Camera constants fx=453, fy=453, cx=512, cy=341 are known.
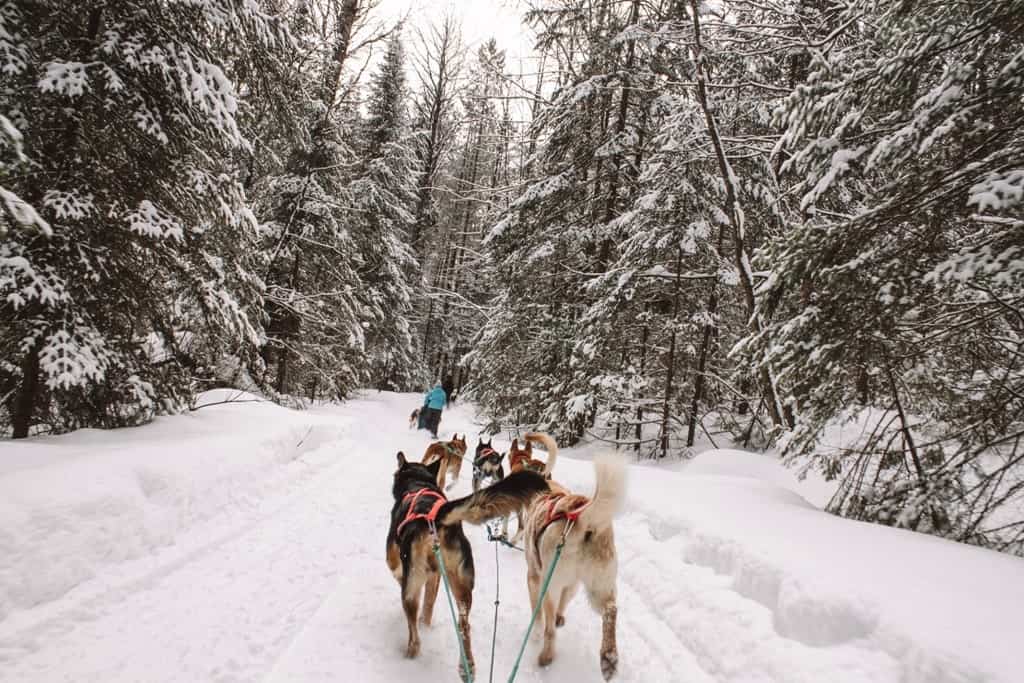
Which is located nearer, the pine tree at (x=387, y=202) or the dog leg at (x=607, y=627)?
the dog leg at (x=607, y=627)

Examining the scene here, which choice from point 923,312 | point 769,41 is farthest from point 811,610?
point 769,41

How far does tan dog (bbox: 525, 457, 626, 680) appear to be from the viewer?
9.39ft

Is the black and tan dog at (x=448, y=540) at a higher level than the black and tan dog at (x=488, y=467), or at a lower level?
higher

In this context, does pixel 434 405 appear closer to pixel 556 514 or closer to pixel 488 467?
pixel 488 467

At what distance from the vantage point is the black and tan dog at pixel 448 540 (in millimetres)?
2963

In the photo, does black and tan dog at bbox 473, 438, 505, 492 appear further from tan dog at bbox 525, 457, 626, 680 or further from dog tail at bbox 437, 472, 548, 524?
dog tail at bbox 437, 472, 548, 524

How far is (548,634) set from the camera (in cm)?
326

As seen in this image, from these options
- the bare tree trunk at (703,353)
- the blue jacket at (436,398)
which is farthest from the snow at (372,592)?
the blue jacket at (436,398)

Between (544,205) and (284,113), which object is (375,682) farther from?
(544,205)

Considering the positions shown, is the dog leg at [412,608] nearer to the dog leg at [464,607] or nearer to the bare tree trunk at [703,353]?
the dog leg at [464,607]

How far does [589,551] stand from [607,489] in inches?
24.5

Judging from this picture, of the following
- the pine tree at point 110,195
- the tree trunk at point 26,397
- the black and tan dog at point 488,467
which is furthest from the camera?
the black and tan dog at point 488,467

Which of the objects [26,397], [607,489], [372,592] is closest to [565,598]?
[607,489]

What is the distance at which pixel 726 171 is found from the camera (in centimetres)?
809
